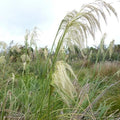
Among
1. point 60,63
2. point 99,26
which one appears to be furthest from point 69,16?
point 60,63

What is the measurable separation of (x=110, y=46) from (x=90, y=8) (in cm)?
192

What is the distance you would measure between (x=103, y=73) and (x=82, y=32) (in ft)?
19.2

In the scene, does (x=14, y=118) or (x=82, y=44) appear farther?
(x=14, y=118)

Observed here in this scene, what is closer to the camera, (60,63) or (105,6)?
(60,63)

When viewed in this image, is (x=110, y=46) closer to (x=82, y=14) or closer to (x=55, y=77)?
(x=82, y=14)

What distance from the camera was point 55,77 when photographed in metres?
1.04

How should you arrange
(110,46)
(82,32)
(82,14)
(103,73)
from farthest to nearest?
(103,73) < (110,46) < (82,32) < (82,14)

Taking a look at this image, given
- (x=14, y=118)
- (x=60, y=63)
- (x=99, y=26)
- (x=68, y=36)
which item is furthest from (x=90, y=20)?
(x=14, y=118)

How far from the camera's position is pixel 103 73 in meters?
7.02

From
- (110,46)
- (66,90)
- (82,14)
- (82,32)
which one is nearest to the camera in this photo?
(66,90)

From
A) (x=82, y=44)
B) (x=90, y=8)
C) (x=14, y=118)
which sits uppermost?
(x=90, y=8)

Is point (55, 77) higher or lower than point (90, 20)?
lower

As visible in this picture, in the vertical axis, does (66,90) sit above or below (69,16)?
below

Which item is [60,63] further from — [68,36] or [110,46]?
[110,46]
